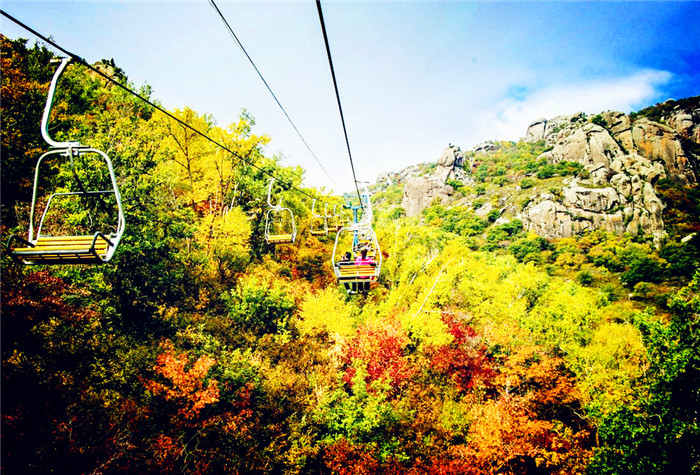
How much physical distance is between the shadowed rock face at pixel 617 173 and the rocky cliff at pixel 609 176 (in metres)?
0.19

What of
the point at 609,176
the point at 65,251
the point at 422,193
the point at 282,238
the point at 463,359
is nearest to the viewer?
the point at 65,251

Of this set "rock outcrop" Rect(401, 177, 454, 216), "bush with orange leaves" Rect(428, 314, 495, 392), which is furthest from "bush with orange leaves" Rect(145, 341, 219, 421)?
"rock outcrop" Rect(401, 177, 454, 216)

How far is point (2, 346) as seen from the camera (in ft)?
34.1

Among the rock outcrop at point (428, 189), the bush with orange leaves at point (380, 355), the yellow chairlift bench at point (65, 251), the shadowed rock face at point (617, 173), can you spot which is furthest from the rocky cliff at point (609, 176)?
the yellow chairlift bench at point (65, 251)

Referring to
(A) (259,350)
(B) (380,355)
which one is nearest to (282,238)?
(A) (259,350)

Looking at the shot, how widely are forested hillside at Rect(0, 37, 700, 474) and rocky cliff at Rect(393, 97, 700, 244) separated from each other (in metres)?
60.1

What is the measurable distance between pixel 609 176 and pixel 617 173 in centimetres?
261

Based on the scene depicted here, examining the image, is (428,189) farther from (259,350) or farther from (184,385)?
(184,385)

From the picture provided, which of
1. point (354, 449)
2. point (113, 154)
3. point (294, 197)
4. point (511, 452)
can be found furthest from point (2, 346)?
point (511, 452)

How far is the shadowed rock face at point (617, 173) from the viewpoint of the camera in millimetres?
75938

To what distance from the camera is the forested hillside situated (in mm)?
11953

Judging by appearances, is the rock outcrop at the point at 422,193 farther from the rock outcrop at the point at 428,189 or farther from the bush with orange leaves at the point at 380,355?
the bush with orange leaves at the point at 380,355

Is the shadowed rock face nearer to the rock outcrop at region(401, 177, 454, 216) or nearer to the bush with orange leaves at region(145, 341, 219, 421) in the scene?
the rock outcrop at region(401, 177, 454, 216)

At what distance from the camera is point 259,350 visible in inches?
795
